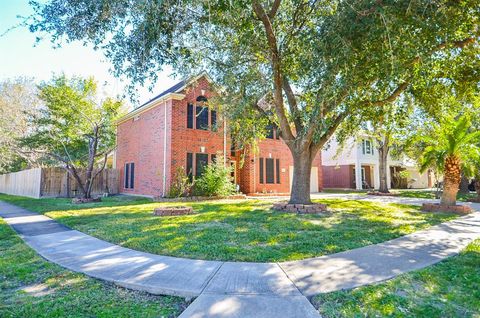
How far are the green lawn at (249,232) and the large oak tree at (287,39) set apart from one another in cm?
304

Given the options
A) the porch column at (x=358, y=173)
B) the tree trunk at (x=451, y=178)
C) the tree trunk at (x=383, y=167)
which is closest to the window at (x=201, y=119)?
the tree trunk at (x=451, y=178)

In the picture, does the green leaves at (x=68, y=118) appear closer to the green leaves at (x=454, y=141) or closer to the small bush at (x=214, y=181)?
the small bush at (x=214, y=181)

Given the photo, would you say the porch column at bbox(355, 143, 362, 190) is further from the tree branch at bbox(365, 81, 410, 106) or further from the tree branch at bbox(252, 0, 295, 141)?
the tree branch at bbox(252, 0, 295, 141)

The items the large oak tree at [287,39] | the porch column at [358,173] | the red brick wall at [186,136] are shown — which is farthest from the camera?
the porch column at [358,173]

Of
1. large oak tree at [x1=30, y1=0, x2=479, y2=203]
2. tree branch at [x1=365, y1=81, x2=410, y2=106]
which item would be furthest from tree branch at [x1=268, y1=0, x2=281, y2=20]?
tree branch at [x1=365, y1=81, x2=410, y2=106]

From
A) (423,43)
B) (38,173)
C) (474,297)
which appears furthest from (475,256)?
(38,173)

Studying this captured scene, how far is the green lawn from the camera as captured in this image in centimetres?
538

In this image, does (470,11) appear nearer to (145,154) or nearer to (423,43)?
(423,43)

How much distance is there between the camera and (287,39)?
32.4ft

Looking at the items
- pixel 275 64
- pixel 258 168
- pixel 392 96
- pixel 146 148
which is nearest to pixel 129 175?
pixel 146 148

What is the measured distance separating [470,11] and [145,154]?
16704mm

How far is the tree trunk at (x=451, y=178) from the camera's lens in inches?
440

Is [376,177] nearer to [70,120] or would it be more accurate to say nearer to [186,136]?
[186,136]

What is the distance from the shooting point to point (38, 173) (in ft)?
62.1
